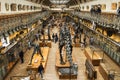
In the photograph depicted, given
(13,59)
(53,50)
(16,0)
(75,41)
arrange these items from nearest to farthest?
(13,59), (53,50), (75,41), (16,0)

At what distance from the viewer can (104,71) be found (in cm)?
1252

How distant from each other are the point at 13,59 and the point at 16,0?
1328 centimetres

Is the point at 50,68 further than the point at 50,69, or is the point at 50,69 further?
the point at 50,68

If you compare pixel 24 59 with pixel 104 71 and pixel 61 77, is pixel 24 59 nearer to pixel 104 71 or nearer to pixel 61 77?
pixel 61 77

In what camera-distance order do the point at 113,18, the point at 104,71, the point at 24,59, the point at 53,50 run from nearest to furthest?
1. the point at 104,71
2. the point at 113,18
3. the point at 24,59
4. the point at 53,50

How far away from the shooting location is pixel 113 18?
1605cm

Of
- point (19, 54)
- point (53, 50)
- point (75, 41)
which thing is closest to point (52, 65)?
point (19, 54)

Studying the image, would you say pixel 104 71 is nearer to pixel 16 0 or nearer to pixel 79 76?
pixel 79 76

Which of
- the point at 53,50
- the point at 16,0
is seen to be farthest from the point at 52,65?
the point at 16,0

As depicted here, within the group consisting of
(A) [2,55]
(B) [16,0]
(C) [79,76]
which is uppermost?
(B) [16,0]

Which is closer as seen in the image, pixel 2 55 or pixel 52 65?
pixel 2 55

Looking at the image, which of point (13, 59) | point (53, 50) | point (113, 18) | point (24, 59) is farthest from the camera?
point (53, 50)

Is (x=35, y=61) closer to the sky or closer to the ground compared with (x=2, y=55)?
→ closer to the ground

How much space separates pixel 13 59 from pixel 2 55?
7.91 feet
